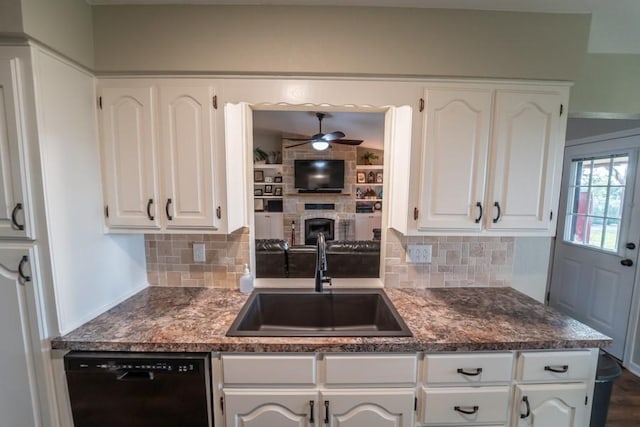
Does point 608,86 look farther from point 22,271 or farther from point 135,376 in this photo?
point 22,271

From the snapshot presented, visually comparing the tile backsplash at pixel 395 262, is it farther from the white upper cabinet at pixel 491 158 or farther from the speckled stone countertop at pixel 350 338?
the white upper cabinet at pixel 491 158

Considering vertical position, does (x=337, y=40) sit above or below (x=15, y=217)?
above

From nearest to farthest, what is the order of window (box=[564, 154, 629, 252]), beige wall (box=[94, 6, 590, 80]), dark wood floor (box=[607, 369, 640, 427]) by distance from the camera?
beige wall (box=[94, 6, 590, 80]) → dark wood floor (box=[607, 369, 640, 427]) → window (box=[564, 154, 629, 252])

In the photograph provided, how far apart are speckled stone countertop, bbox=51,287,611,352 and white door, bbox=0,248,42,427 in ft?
0.50

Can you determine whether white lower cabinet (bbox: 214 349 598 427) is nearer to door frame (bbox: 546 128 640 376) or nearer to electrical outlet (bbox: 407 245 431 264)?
electrical outlet (bbox: 407 245 431 264)

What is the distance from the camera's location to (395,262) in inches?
70.5

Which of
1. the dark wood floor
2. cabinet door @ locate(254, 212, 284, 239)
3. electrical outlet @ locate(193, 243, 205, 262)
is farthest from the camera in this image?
cabinet door @ locate(254, 212, 284, 239)

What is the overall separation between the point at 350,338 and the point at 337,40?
142 cm

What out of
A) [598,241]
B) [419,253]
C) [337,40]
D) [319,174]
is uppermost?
[337,40]

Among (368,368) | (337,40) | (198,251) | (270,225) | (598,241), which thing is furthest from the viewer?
(270,225)

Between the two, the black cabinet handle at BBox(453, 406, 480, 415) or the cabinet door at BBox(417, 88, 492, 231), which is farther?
the cabinet door at BBox(417, 88, 492, 231)

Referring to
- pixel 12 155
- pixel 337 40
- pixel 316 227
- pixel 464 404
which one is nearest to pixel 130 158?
pixel 12 155

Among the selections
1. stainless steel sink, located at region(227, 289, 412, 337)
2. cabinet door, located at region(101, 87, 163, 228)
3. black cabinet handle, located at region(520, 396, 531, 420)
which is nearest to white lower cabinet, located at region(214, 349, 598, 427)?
black cabinet handle, located at region(520, 396, 531, 420)

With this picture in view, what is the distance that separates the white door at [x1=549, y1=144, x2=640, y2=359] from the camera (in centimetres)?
253
